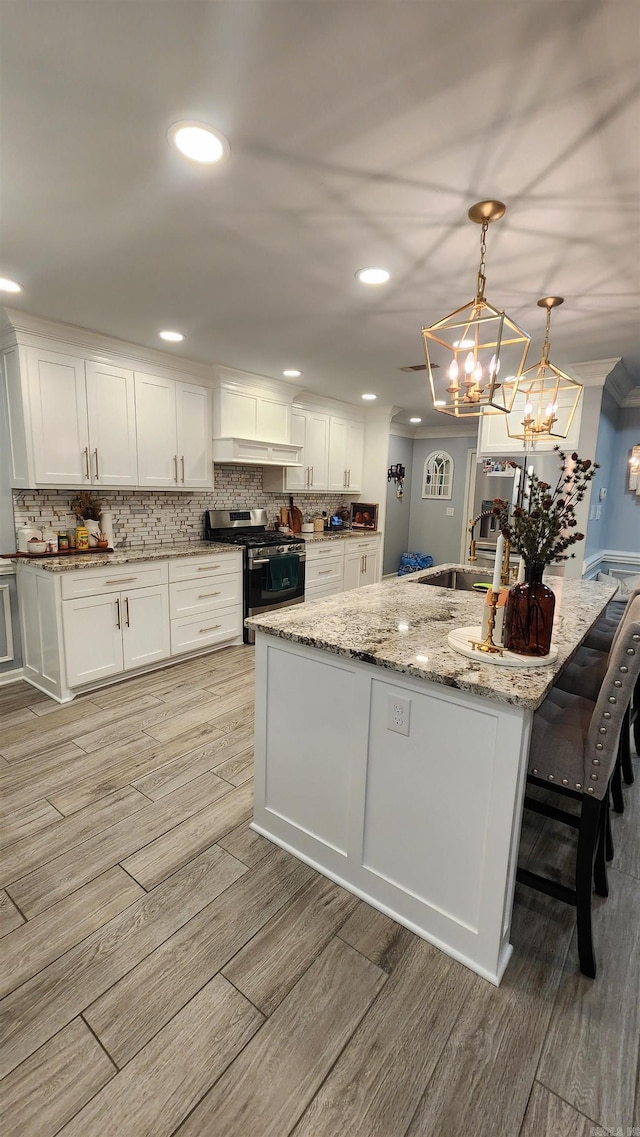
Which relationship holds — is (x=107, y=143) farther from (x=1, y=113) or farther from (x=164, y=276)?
(x=164, y=276)

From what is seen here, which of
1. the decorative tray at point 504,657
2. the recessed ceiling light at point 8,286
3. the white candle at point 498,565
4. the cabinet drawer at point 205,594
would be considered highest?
the recessed ceiling light at point 8,286

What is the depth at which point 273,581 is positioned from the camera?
4719 mm

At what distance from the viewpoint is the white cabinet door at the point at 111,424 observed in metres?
3.56

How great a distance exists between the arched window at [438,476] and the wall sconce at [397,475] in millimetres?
463

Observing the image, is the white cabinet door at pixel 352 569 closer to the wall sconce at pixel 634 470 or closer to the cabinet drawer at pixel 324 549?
the cabinet drawer at pixel 324 549

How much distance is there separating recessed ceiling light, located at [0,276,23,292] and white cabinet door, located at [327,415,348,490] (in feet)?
12.2

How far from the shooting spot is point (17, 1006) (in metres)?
1.40

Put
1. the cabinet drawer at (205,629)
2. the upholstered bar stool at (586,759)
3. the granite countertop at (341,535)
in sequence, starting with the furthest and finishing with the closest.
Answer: the granite countertop at (341,535), the cabinet drawer at (205,629), the upholstered bar stool at (586,759)

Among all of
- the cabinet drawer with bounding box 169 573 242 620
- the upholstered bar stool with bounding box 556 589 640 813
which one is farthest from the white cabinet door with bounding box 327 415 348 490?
the upholstered bar stool with bounding box 556 589 640 813

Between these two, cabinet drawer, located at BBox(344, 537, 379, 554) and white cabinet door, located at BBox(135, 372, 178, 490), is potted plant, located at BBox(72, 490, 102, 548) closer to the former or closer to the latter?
white cabinet door, located at BBox(135, 372, 178, 490)

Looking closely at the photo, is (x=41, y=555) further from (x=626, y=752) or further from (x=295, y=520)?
(x=626, y=752)

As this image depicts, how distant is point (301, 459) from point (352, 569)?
1.49m

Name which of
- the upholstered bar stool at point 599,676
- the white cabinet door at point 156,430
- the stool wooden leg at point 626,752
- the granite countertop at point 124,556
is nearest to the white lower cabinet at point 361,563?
the granite countertop at point 124,556

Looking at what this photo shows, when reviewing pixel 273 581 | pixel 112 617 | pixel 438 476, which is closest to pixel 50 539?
pixel 112 617
